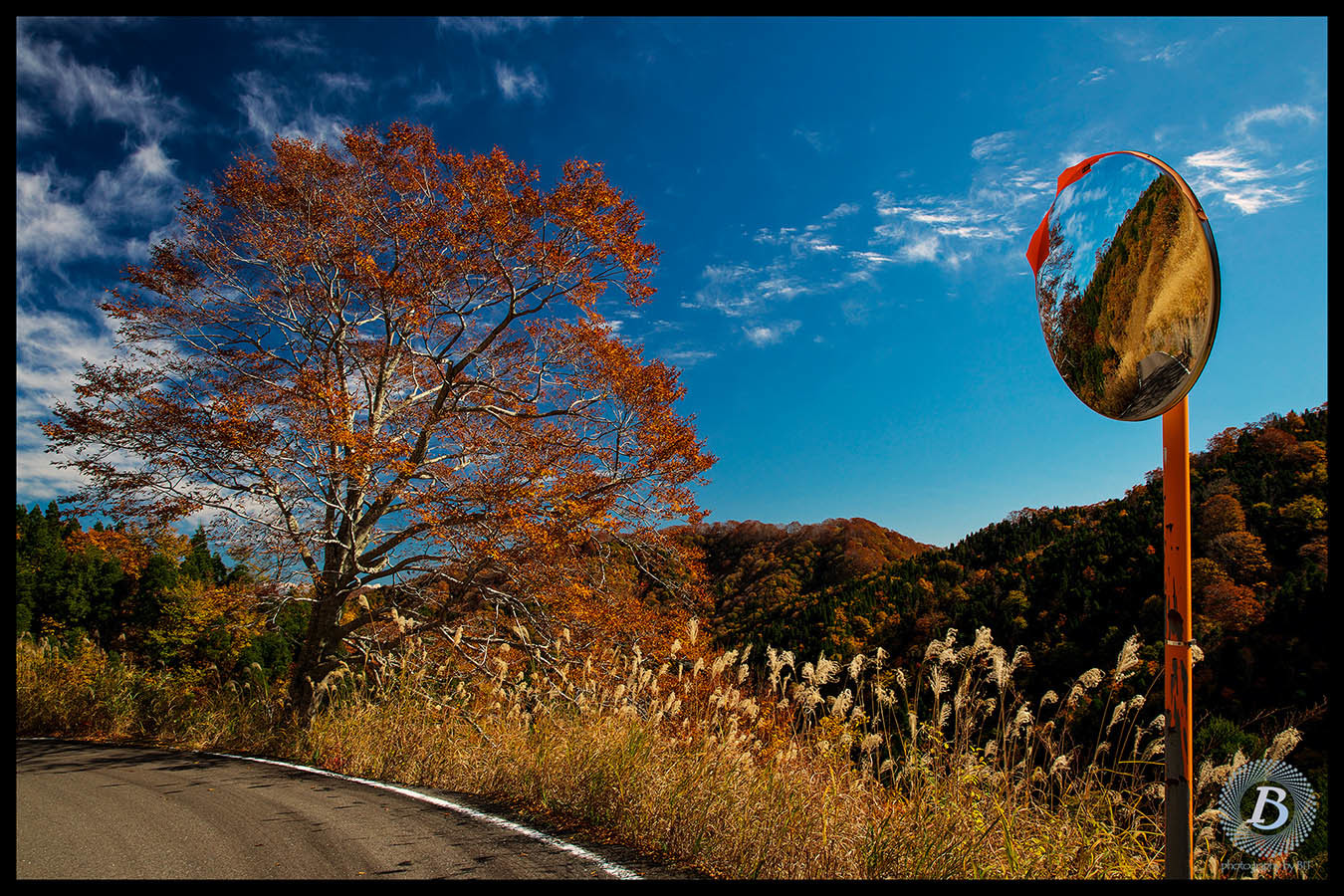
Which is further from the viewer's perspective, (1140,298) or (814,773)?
(814,773)

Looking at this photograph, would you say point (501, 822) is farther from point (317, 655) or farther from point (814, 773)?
point (317, 655)

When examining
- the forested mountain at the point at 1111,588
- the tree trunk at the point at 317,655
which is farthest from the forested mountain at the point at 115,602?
the forested mountain at the point at 1111,588

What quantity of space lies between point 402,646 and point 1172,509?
965 cm

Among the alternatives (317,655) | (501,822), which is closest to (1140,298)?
(501,822)

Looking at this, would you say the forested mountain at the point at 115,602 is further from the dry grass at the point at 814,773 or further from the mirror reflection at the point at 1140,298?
the mirror reflection at the point at 1140,298

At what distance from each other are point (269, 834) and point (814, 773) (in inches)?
138

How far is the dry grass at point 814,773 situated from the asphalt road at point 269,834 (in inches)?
16.8

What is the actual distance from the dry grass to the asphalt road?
16.8 inches

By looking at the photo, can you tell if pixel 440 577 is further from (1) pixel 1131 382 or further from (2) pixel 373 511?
(1) pixel 1131 382

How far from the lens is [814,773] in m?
4.31

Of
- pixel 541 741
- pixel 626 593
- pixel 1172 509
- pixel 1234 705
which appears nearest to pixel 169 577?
pixel 626 593

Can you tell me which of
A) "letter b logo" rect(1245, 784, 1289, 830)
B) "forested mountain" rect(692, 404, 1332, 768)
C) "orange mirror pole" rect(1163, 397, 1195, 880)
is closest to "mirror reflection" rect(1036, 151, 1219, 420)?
"orange mirror pole" rect(1163, 397, 1195, 880)

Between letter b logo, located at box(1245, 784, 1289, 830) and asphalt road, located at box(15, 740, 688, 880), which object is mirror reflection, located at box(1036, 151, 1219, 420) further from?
letter b logo, located at box(1245, 784, 1289, 830)

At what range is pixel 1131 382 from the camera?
1.71 m
